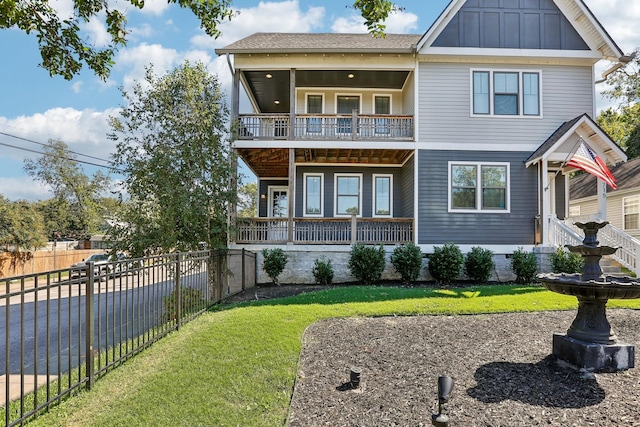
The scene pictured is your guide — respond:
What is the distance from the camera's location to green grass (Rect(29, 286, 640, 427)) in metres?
3.63

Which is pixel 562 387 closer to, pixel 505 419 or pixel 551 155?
pixel 505 419

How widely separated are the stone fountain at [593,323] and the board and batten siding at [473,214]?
26.9 feet

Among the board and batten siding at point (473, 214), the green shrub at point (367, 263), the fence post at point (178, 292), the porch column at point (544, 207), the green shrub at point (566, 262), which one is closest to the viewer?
the fence post at point (178, 292)

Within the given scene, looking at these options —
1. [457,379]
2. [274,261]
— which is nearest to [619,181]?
[274,261]

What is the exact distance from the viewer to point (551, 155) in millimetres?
12336

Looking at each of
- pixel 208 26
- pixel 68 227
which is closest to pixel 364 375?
pixel 208 26

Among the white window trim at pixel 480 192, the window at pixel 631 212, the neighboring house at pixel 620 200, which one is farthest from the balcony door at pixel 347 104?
the window at pixel 631 212

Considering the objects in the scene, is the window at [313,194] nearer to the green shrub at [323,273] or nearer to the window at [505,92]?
the green shrub at [323,273]

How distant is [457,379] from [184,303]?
5.16 meters

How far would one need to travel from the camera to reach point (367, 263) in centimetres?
1203

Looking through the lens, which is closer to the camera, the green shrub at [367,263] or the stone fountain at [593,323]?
the stone fountain at [593,323]

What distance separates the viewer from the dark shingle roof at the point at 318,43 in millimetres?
12820

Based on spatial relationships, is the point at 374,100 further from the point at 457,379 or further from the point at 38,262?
the point at 38,262

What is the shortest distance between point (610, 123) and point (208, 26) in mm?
33962
